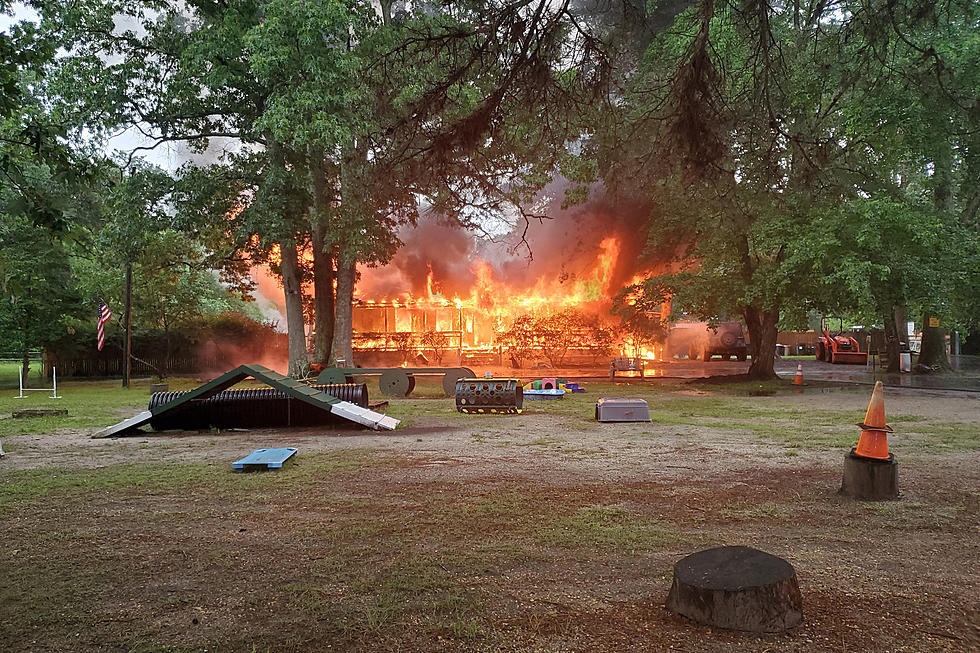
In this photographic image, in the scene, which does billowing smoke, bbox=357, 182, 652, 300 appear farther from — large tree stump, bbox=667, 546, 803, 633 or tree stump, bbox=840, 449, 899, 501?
large tree stump, bbox=667, 546, 803, 633

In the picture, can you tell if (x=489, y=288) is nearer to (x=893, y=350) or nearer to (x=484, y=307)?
(x=484, y=307)

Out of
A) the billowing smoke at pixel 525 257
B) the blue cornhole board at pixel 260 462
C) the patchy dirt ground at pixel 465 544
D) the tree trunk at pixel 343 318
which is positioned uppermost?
the billowing smoke at pixel 525 257

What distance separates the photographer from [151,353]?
1240 inches

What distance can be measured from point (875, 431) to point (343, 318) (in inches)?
760

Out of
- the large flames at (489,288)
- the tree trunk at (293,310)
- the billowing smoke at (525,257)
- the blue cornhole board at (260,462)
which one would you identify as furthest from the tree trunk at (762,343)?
the blue cornhole board at (260,462)

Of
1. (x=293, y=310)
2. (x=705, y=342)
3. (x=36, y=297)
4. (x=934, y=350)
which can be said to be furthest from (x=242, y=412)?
(x=705, y=342)

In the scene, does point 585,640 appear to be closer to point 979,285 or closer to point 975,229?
point 979,285

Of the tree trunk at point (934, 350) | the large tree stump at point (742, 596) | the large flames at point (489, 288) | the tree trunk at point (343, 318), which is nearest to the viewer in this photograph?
the large tree stump at point (742, 596)

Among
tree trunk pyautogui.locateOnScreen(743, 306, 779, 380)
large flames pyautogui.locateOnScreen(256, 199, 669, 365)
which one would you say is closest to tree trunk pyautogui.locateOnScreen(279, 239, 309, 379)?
large flames pyautogui.locateOnScreen(256, 199, 669, 365)

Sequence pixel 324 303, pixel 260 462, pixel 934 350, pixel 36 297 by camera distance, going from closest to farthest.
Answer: pixel 260 462 → pixel 36 297 → pixel 324 303 → pixel 934 350

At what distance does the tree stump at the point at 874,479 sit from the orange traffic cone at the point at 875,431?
79mm

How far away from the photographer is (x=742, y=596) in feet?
11.0

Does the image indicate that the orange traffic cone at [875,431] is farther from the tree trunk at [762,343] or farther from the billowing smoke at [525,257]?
the billowing smoke at [525,257]

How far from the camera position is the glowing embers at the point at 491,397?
14008 mm
